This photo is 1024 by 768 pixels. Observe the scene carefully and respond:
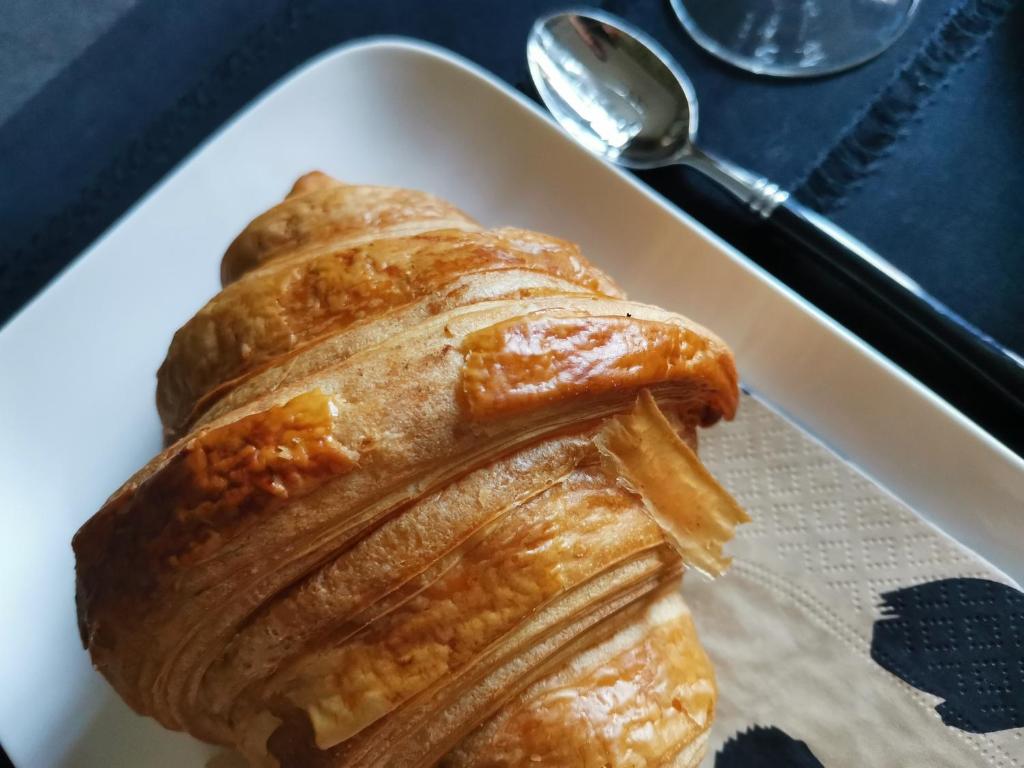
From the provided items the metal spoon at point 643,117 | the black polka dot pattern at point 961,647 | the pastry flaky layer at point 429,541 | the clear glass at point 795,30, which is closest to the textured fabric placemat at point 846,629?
the black polka dot pattern at point 961,647

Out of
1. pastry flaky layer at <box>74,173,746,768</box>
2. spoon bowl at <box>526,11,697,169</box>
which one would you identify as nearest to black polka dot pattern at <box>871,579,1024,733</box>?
pastry flaky layer at <box>74,173,746,768</box>

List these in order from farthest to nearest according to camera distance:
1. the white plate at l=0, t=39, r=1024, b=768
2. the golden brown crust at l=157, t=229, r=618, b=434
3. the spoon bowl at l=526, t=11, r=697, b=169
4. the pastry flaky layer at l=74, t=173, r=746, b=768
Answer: the spoon bowl at l=526, t=11, r=697, b=169, the white plate at l=0, t=39, r=1024, b=768, the golden brown crust at l=157, t=229, r=618, b=434, the pastry flaky layer at l=74, t=173, r=746, b=768

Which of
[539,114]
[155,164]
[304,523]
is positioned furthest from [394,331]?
[155,164]

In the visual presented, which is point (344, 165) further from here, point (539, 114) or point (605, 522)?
point (605, 522)

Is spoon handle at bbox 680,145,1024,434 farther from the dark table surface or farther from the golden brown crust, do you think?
the golden brown crust

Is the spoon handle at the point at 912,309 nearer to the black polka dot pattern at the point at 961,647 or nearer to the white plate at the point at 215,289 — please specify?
the white plate at the point at 215,289
